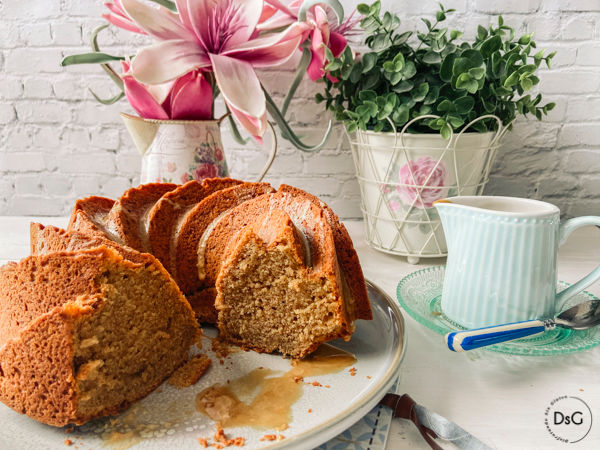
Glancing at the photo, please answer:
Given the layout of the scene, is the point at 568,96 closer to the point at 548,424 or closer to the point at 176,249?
the point at 548,424

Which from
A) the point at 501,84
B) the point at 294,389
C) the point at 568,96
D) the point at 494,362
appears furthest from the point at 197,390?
the point at 568,96

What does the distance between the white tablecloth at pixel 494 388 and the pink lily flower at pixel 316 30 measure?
2.42 feet

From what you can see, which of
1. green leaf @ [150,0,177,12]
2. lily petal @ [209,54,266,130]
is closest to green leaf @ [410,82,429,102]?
lily petal @ [209,54,266,130]

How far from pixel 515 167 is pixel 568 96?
0.28 m

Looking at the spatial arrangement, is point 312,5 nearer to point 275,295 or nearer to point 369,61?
point 369,61

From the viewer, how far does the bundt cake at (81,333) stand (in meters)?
0.70

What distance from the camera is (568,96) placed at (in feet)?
5.34

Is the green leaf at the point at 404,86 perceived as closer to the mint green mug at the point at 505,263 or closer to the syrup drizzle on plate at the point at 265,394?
the mint green mug at the point at 505,263

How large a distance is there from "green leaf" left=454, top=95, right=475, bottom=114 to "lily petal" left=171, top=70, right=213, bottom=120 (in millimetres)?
646

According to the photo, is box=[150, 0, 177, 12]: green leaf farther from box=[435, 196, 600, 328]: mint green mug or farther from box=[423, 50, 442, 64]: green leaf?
box=[435, 196, 600, 328]: mint green mug

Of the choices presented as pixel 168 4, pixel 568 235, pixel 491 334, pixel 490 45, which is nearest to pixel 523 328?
pixel 491 334

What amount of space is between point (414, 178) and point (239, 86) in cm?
52

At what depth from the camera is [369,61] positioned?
50.7 inches

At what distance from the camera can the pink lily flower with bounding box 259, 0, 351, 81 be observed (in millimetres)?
1290
